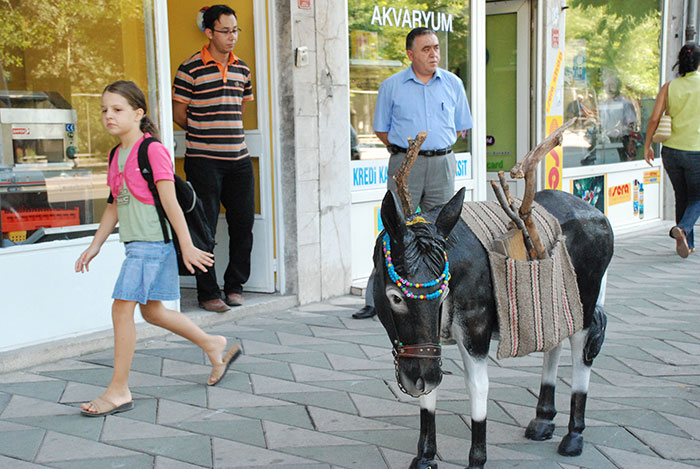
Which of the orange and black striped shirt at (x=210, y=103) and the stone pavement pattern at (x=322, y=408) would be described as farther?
the orange and black striped shirt at (x=210, y=103)

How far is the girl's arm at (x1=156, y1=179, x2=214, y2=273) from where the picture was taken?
13.5 ft

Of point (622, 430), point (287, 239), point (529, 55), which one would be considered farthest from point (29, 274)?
point (529, 55)

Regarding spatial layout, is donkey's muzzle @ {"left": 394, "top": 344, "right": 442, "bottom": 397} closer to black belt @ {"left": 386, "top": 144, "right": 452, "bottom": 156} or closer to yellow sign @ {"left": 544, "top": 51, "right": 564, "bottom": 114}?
black belt @ {"left": 386, "top": 144, "right": 452, "bottom": 156}

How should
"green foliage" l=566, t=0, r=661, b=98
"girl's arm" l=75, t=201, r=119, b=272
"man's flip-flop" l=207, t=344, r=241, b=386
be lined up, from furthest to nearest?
"green foliage" l=566, t=0, r=661, b=98 < "man's flip-flop" l=207, t=344, r=241, b=386 < "girl's arm" l=75, t=201, r=119, b=272

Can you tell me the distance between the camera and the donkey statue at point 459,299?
2.83m

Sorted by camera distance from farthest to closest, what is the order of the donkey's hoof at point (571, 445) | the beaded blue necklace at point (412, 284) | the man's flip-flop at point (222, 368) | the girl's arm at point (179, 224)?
the man's flip-flop at point (222, 368), the girl's arm at point (179, 224), the donkey's hoof at point (571, 445), the beaded blue necklace at point (412, 284)

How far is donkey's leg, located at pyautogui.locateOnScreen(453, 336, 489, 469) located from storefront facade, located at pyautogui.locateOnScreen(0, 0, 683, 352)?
3218mm

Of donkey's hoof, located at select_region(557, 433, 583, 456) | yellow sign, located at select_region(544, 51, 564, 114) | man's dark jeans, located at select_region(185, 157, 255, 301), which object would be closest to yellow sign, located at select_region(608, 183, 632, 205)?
yellow sign, located at select_region(544, 51, 564, 114)

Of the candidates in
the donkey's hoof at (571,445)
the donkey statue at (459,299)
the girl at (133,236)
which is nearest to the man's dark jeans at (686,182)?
the donkey statue at (459,299)

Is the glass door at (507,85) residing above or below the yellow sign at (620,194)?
above

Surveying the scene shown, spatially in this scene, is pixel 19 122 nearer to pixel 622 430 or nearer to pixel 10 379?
pixel 10 379

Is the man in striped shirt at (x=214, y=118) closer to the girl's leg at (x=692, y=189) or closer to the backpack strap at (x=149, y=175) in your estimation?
the backpack strap at (x=149, y=175)

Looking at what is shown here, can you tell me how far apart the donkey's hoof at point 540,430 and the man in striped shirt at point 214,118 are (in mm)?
3070

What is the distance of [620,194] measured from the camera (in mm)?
11172
